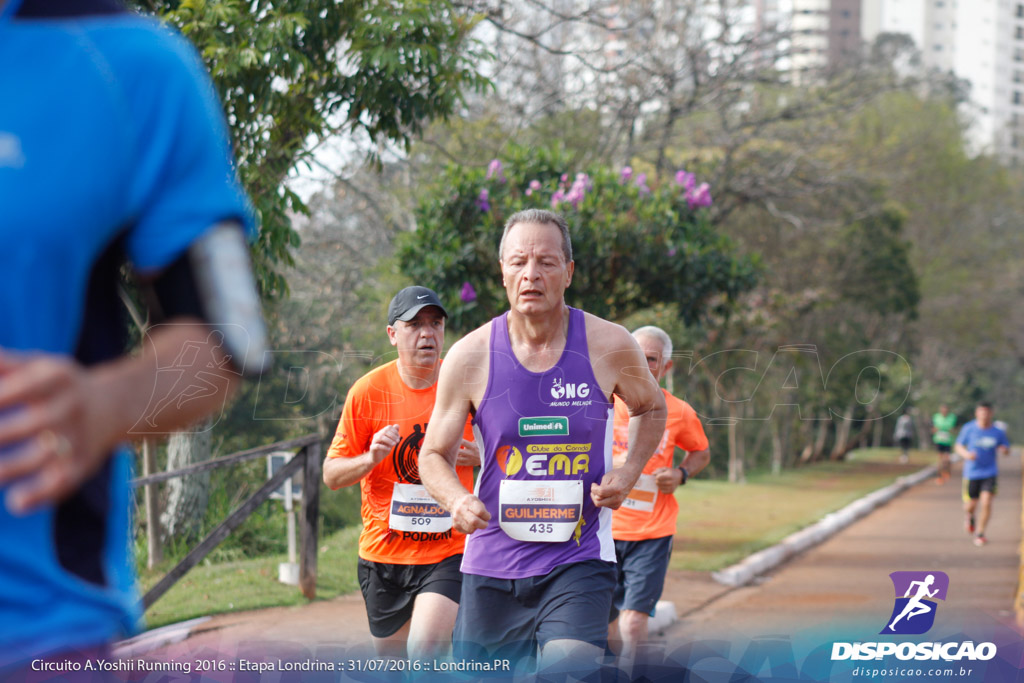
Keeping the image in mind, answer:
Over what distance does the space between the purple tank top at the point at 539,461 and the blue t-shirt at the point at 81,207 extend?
2.75m

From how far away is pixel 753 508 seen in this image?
56.2 ft

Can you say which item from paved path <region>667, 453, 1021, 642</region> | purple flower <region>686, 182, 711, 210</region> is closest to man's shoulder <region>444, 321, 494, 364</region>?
paved path <region>667, 453, 1021, 642</region>

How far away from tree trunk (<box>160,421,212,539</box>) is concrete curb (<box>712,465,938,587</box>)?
4.87m

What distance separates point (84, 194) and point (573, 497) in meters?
3.00

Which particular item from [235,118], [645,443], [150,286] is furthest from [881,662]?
[150,286]

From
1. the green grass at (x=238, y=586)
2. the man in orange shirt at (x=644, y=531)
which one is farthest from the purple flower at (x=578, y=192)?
the green grass at (x=238, y=586)

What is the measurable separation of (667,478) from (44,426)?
208 inches

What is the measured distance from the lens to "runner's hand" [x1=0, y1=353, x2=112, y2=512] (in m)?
1.02

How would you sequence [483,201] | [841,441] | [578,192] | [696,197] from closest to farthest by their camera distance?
[483,201] < [578,192] < [696,197] < [841,441]

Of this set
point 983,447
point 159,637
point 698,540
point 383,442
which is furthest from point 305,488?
point 983,447

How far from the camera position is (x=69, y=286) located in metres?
1.16

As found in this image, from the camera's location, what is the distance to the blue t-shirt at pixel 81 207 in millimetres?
1120

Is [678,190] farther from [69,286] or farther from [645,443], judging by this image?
[69,286]

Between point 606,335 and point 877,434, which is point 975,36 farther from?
point 606,335
